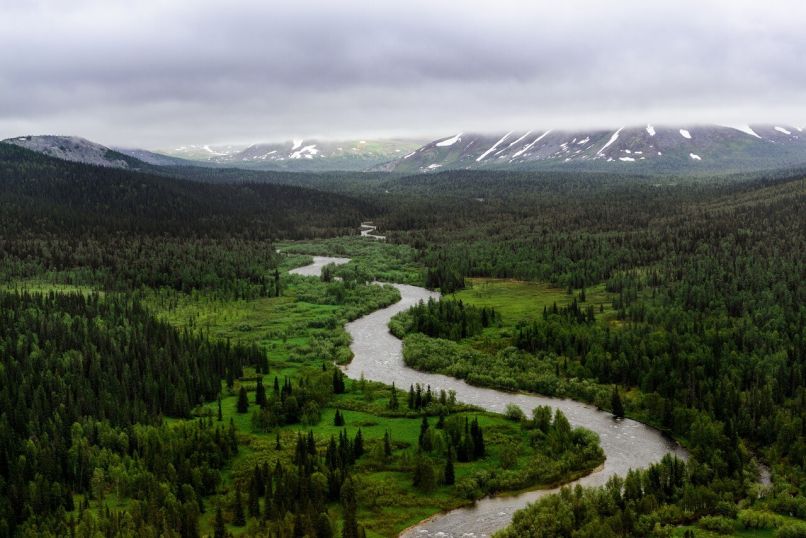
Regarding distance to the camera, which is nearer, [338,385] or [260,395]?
[260,395]

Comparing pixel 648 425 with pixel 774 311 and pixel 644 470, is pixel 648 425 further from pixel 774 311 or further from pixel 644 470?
pixel 774 311

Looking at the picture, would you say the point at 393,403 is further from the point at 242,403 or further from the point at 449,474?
the point at 449,474

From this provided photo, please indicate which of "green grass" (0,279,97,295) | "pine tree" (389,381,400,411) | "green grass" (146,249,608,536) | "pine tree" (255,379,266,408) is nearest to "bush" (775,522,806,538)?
"green grass" (146,249,608,536)

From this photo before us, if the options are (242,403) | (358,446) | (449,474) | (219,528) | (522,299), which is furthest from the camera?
(522,299)

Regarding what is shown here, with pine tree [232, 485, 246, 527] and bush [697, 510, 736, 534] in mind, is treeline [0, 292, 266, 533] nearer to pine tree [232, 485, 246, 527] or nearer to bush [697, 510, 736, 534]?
pine tree [232, 485, 246, 527]

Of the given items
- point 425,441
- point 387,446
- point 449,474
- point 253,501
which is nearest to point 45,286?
point 387,446
